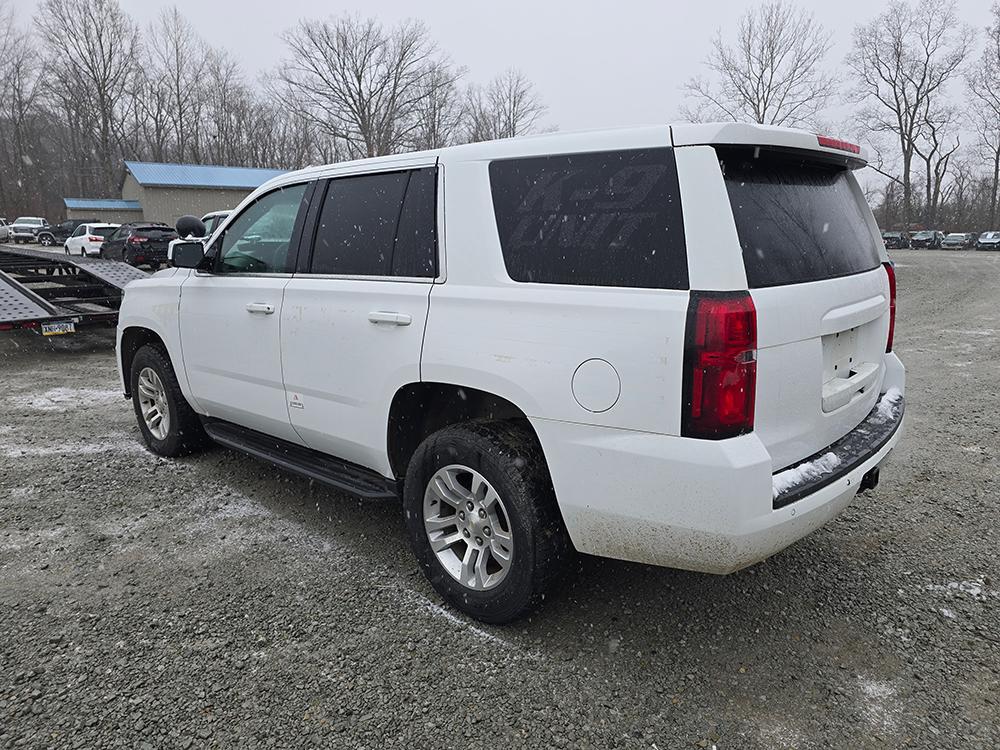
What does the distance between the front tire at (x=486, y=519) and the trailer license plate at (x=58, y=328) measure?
714 centimetres

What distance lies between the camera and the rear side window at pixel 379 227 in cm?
298

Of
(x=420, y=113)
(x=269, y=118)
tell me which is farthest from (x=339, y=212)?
(x=269, y=118)

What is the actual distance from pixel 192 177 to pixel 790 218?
52.0 m

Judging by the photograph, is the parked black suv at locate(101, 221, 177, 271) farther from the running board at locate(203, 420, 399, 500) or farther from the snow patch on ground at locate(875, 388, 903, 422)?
the snow patch on ground at locate(875, 388, 903, 422)

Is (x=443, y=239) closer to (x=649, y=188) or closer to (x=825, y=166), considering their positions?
(x=649, y=188)

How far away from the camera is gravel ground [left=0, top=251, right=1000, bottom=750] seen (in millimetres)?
2270

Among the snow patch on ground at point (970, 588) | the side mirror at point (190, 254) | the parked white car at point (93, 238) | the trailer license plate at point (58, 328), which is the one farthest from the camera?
the parked white car at point (93, 238)

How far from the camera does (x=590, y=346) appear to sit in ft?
7.58

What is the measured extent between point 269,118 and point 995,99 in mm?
61115

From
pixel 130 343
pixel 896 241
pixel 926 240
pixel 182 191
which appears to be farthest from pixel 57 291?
pixel 926 240

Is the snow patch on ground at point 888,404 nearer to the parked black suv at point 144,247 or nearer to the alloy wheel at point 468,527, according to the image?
the alloy wheel at point 468,527

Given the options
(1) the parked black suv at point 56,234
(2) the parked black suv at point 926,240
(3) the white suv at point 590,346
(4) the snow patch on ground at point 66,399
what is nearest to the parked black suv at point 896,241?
(2) the parked black suv at point 926,240

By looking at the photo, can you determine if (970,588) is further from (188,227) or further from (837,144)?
(188,227)

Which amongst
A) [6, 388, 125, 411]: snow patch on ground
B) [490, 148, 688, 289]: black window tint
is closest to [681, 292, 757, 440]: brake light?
[490, 148, 688, 289]: black window tint
